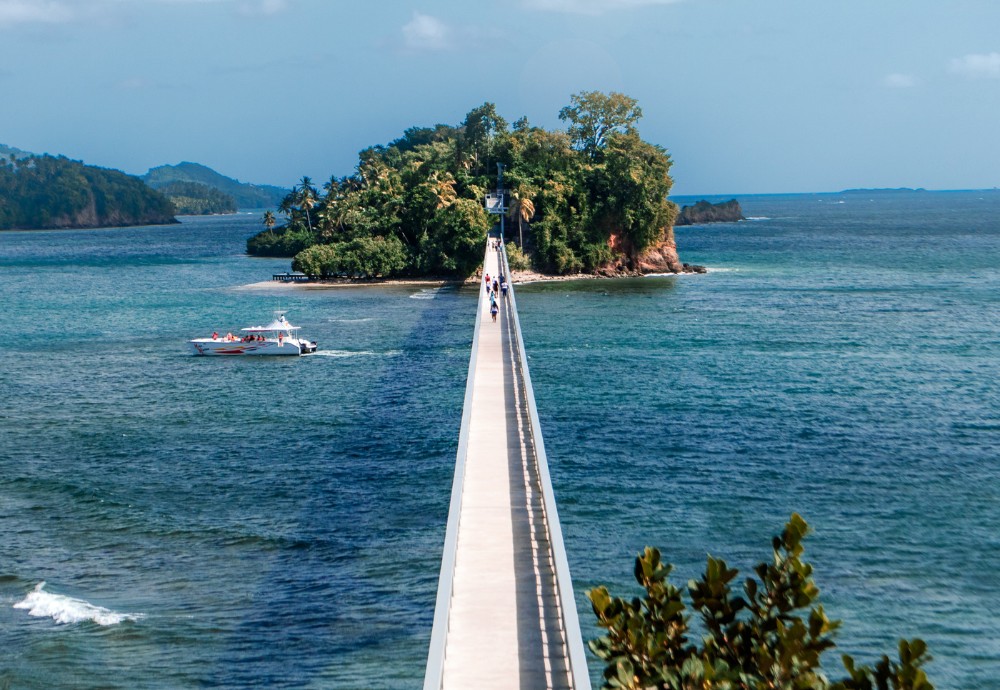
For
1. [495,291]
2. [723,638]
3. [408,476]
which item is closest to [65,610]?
[408,476]

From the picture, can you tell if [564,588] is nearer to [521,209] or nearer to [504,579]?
[504,579]

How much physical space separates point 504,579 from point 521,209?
6168cm

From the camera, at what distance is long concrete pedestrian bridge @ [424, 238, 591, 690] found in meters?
10.5

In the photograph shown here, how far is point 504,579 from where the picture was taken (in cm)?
1278

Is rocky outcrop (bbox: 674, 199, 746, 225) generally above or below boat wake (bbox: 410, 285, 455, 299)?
above

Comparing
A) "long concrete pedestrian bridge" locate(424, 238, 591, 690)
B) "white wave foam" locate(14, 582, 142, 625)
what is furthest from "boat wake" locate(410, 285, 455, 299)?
"white wave foam" locate(14, 582, 142, 625)

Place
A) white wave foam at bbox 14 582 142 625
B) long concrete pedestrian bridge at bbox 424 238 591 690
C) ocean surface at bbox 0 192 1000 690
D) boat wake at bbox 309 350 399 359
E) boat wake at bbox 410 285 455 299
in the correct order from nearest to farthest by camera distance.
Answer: long concrete pedestrian bridge at bbox 424 238 591 690 < ocean surface at bbox 0 192 1000 690 < white wave foam at bbox 14 582 142 625 < boat wake at bbox 309 350 399 359 < boat wake at bbox 410 285 455 299

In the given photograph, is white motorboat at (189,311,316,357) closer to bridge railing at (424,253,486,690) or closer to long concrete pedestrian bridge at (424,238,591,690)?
long concrete pedestrian bridge at (424,238,591,690)

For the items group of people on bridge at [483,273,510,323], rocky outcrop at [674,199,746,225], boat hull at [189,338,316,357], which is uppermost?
rocky outcrop at [674,199,746,225]

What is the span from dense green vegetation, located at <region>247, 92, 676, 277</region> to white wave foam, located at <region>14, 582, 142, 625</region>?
5094cm

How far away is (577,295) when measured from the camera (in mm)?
61625

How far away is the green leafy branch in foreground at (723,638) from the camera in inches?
263

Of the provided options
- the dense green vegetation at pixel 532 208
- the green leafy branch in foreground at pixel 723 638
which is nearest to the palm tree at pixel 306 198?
the dense green vegetation at pixel 532 208

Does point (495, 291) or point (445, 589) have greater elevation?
point (495, 291)
